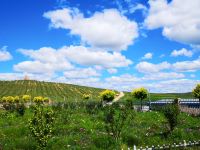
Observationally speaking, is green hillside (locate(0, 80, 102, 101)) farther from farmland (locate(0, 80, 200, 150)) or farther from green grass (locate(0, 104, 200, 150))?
green grass (locate(0, 104, 200, 150))

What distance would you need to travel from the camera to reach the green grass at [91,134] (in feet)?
69.9

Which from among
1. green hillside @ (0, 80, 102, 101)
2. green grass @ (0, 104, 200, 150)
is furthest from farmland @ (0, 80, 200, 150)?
green hillside @ (0, 80, 102, 101)

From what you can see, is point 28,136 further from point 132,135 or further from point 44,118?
point 132,135

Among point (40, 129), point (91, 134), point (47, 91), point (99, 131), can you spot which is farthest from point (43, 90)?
point (40, 129)

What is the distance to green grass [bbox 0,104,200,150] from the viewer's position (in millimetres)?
21297

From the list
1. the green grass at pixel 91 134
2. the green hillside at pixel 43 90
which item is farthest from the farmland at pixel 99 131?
the green hillside at pixel 43 90

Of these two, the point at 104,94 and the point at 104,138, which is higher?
the point at 104,94

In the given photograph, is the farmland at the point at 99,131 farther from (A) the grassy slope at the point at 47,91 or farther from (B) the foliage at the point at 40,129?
(A) the grassy slope at the point at 47,91

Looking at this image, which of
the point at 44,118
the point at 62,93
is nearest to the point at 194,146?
the point at 44,118

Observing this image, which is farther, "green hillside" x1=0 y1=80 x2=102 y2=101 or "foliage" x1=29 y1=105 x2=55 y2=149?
"green hillside" x1=0 y1=80 x2=102 y2=101

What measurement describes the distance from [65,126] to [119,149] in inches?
287

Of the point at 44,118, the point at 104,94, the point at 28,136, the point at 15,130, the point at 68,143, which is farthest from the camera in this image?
the point at 104,94

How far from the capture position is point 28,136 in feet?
75.5

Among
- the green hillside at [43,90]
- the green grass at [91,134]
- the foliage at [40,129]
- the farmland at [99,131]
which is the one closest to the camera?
the foliage at [40,129]
